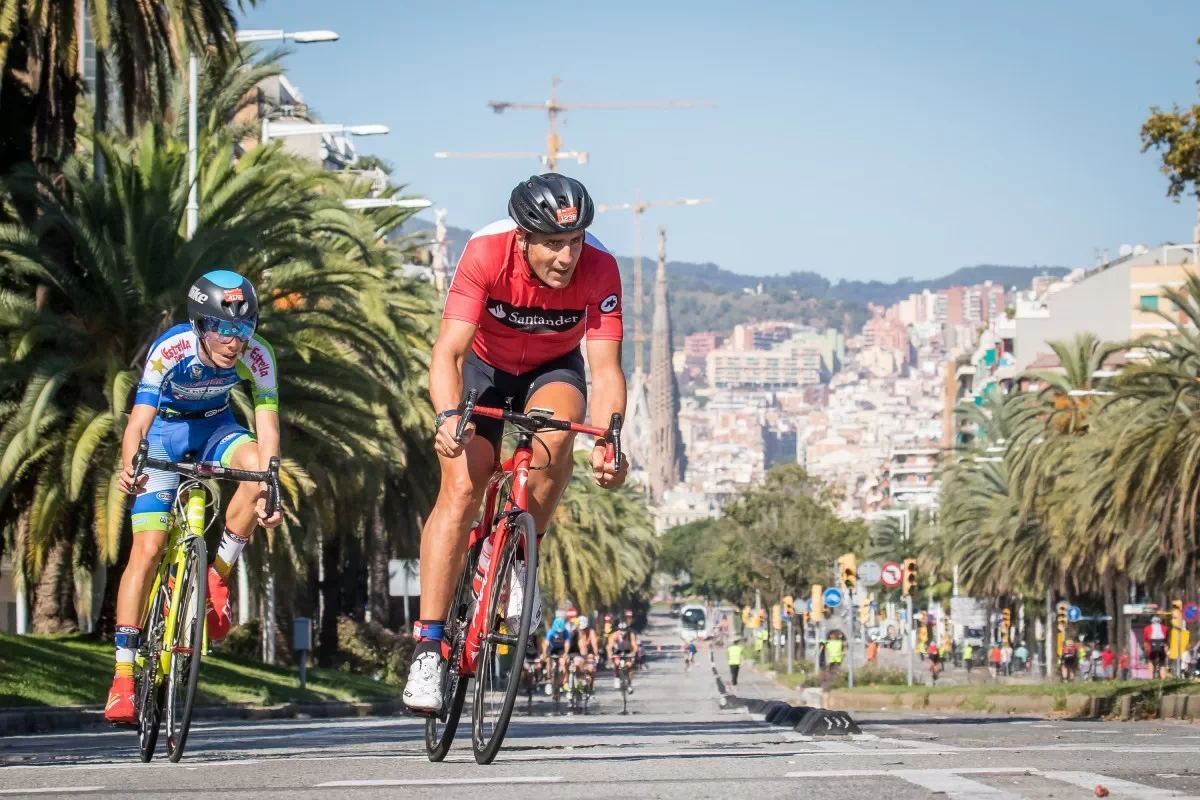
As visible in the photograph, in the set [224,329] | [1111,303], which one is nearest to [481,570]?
[224,329]

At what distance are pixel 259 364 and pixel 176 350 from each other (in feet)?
1.26

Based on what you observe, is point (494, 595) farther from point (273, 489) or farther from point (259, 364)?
point (259, 364)

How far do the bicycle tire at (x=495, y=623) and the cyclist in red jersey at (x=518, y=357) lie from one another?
66 millimetres

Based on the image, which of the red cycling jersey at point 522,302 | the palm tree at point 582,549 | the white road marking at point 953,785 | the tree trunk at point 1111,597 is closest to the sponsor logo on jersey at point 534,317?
the red cycling jersey at point 522,302

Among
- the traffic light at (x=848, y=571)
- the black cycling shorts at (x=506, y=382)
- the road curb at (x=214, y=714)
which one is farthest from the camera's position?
the traffic light at (x=848, y=571)

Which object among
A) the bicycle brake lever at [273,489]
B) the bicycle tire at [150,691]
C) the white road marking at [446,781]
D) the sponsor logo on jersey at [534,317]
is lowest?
the white road marking at [446,781]

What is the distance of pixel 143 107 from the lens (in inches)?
1062

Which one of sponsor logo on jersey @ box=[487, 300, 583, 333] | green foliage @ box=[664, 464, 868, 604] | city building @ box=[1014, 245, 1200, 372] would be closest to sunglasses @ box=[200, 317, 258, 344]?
sponsor logo on jersey @ box=[487, 300, 583, 333]

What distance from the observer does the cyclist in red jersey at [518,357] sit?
7859 mm

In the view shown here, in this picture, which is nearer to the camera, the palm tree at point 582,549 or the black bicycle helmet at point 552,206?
the black bicycle helmet at point 552,206

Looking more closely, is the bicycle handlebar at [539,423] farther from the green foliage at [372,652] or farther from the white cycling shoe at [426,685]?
the green foliage at [372,652]

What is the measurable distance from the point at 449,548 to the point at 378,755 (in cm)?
169

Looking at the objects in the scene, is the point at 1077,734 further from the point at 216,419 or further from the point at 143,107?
the point at 143,107

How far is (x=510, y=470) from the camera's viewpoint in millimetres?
8070
